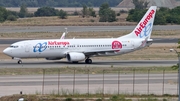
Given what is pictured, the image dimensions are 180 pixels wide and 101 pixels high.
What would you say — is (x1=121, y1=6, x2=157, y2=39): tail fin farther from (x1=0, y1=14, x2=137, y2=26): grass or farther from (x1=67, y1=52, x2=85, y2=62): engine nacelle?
(x1=0, y1=14, x2=137, y2=26): grass

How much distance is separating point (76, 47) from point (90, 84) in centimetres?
2041

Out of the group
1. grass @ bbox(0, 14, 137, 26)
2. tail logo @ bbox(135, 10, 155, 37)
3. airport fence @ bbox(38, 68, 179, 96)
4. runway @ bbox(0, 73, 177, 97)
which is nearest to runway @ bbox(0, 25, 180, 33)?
grass @ bbox(0, 14, 137, 26)

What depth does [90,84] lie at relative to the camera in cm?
5478

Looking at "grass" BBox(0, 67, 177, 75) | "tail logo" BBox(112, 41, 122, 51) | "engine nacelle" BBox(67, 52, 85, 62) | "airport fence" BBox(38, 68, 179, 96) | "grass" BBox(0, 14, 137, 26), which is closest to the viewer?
"airport fence" BBox(38, 68, 179, 96)

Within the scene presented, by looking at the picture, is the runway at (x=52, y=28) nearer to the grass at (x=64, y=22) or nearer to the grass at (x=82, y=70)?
the grass at (x=64, y=22)

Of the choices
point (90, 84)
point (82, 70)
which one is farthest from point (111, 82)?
point (82, 70)

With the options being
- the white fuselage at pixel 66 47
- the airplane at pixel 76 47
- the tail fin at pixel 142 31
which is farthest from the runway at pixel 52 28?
the white fuselage at pixel 66 47

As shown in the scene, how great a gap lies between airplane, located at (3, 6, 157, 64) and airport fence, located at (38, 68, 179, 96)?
319 inches

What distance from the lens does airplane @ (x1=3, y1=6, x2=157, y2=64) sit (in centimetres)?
7325

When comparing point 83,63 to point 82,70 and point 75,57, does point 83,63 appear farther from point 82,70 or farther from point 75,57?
point 82,70

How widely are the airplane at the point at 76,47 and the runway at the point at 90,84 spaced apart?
39.1 ft

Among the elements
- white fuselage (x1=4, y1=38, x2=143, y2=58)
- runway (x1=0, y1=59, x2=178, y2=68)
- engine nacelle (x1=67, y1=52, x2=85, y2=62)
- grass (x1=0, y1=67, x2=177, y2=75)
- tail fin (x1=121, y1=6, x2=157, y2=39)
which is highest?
tail fin (x1=121, y1=6, x2=157, y2=39)

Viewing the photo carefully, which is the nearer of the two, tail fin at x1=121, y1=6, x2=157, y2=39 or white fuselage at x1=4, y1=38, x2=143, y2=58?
white fuselage at x1=4, y1=38, x2=143, y2=58

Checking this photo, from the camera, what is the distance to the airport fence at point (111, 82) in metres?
50.2
